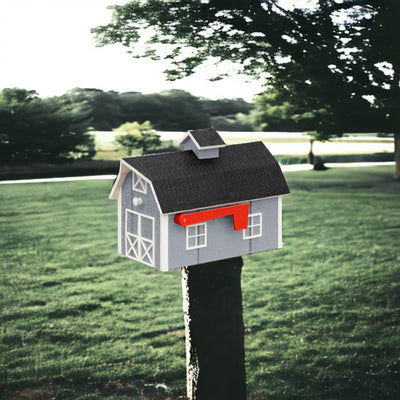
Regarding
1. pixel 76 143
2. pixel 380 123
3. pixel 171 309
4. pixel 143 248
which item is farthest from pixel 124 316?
pixel 143 248

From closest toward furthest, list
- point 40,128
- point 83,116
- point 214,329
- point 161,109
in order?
point 214,329
point 40,128
point 83,116
point 161,109

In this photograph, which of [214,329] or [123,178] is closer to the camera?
[123,178]

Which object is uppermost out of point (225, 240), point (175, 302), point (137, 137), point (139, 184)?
point (137, 137)

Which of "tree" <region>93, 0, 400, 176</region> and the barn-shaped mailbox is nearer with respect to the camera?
the barn-shaped mailbox

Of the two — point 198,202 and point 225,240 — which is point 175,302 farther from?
point 198,202

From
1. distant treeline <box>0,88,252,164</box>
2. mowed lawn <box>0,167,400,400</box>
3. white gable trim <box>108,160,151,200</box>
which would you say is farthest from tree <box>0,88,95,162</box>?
white gable trim <box>108,160,151,200</box>

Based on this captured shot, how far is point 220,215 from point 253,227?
24 cm

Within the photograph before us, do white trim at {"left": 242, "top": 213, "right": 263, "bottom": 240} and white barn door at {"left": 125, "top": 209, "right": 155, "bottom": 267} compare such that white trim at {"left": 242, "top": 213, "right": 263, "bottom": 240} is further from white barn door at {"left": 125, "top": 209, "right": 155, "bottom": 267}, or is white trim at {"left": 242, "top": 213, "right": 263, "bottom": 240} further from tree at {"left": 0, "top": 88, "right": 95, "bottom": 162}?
tree at {"left": 0, "top": 88, "right": 95, "bottom": 162}

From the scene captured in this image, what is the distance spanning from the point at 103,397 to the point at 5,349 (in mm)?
1783

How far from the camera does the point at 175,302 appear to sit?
10844mm

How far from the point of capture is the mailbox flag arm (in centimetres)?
347

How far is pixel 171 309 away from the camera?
Result: 1070 centimetres

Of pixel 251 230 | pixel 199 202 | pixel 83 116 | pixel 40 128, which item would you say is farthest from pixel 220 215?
pixel 83 116

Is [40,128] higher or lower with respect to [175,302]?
higher
